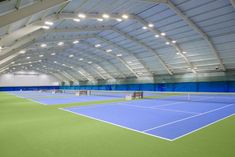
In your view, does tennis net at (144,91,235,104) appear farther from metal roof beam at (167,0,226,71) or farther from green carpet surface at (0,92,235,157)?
green carpet surface at (0,92,235,157)

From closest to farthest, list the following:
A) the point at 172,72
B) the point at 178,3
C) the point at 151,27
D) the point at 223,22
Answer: the point at 178,3, the point at 223,22, the point at 151,27, the point at 172,72

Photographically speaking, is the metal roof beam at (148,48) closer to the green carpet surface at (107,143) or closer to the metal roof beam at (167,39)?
the metal roof beam at (167,39)

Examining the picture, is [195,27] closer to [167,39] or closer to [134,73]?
[167,39]

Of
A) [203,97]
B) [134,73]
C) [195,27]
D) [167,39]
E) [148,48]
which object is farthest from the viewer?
[134,73]

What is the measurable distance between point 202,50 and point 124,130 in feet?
93.8

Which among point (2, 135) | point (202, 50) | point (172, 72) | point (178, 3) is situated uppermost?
point (178, 3)

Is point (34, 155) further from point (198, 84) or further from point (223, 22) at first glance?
point (198, 84)

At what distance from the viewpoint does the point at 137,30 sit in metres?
31.0

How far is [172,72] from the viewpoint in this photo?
141 ft

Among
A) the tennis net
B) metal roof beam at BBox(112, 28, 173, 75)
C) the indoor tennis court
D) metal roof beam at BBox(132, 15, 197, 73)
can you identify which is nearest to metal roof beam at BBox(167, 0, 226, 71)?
the indoor tennis court

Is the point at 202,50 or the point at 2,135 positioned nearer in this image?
the point at 2,135

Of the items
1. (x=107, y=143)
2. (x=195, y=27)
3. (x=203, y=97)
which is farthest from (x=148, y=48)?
(x=107, y=143)

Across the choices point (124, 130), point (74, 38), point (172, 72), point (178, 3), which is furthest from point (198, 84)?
point (124, 130)

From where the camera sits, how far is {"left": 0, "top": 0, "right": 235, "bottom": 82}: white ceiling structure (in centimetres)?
1696
